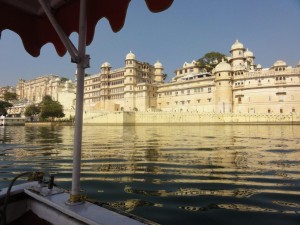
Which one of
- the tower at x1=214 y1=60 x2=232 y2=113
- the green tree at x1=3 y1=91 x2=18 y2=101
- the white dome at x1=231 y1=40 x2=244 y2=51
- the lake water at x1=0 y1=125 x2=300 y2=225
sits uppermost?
the white dome at x1=231 y1=40 x2=244 y2=51

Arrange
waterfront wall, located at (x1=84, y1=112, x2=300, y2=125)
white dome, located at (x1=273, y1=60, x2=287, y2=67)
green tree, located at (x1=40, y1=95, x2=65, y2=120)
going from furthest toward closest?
green tree, located at (x1=40, y1=95, x2=65, y2=120)
white dome, located at (x1=273, y1=60, x2=287, y2=67)
waterfront wall, located at (x1=84, y1=112, x2=300, y2=125)

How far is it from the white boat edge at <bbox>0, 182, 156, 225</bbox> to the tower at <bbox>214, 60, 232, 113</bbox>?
2378 inches

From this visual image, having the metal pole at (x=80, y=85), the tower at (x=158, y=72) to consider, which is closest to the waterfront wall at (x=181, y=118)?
the tower at (x=158, y=72)

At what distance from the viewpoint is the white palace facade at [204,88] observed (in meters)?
57.3

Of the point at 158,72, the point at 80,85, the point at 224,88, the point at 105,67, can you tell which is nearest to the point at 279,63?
the point at 224,88

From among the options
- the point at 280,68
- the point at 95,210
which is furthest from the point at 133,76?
the point at 95,210

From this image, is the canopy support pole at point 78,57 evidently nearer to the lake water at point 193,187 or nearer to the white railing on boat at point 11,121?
the lake water at point 193,187

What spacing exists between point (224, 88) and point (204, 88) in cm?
529

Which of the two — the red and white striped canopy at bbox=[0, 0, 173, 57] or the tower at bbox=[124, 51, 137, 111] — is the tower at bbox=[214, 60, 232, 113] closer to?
the tower at bbox=[124, 51, 137, 111]

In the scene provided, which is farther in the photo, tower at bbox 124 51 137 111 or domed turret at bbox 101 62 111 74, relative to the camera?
domed turret at bbox 101 62 111 74

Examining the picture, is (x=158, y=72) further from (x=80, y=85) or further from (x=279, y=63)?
(x=80, y=85)

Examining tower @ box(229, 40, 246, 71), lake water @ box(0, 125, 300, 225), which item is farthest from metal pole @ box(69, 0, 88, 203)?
tower @ box(229, 40, 246, 71)

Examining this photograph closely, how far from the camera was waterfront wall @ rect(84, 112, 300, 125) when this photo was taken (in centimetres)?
5503

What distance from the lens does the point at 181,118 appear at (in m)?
60.8
